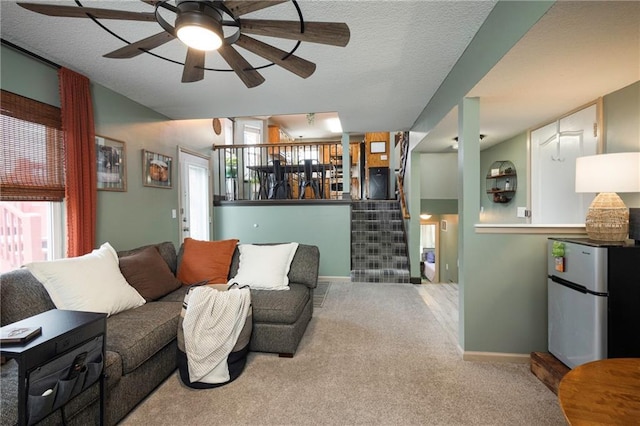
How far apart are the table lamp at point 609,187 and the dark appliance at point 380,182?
5.12 metres

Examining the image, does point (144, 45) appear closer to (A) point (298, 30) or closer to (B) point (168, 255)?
(A) point (298, 30)

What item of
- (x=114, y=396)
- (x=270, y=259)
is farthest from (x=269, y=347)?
(x=114, y=396)

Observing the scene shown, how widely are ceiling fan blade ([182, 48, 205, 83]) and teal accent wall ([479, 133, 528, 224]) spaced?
11.7ft

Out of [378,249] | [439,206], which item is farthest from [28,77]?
[439,206]

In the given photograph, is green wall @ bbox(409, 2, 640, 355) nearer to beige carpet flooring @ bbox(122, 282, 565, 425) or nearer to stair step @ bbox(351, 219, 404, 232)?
beige carpet flooring @ bbox(122, 282, 565, 425)

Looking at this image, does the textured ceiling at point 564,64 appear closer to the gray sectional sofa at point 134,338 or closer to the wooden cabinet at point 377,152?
the gray sectional sofa at point 134,338

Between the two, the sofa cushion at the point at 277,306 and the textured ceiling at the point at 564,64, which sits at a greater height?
the textured ceiling at the point at 564,64

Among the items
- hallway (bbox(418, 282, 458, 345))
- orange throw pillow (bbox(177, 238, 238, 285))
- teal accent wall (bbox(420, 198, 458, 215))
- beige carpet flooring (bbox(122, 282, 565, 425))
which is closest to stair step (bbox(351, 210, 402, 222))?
teal accent wall (bbox(420, 198, 458, 215))

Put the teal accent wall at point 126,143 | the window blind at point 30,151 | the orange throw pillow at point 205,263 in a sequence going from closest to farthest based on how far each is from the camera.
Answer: the window blind at point 30,151
the teal accent wall at point 126,143
the orange throw pillow at point 205,263

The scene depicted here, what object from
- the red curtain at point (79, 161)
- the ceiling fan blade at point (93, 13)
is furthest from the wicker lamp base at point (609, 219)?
the red curtain at point (79, 161)

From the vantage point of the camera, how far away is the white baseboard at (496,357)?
2240mm

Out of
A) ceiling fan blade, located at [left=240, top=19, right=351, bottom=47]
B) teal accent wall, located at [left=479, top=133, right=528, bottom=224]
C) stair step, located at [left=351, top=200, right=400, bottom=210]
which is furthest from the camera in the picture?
stair step, located at [left=351, top=200, right=400, bottom=210]

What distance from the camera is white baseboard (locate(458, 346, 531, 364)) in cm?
224

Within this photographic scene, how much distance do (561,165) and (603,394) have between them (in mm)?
2888
